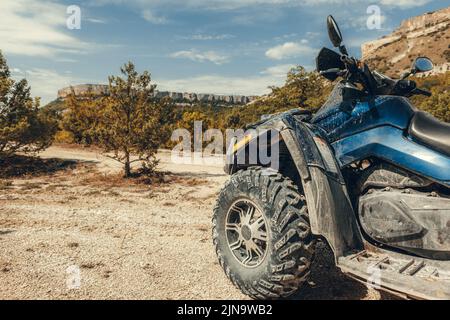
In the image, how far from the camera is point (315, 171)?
307 centimetres

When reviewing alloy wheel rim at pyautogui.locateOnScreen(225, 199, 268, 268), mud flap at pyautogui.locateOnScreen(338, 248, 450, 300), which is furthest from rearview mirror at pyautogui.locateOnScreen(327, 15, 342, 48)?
mud flap at pyautogui.locateOnScreen(338, 248, 450, 300)

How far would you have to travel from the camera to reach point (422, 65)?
345 cm

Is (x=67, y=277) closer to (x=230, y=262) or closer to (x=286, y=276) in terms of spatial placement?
(x=230, y=262)

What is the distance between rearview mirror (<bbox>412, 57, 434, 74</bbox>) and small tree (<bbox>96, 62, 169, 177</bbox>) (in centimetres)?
928

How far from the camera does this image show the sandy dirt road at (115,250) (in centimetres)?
372

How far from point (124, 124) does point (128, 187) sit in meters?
2.42

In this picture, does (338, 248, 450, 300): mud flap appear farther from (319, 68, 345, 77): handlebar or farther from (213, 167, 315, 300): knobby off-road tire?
(319, 68, 345, 77): handlebar

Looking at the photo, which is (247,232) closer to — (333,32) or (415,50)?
(333,32)

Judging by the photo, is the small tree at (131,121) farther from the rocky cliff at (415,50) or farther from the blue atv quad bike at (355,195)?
the rocky cliff at (415,50)

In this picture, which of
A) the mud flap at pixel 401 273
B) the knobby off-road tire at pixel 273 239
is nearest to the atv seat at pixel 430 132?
the mud flap at pixel 401 273

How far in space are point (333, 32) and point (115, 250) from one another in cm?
384

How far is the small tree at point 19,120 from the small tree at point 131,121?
3.42 meters

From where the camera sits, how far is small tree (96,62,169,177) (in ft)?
38.7
